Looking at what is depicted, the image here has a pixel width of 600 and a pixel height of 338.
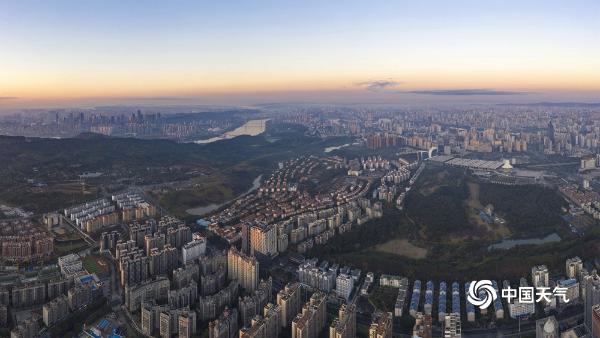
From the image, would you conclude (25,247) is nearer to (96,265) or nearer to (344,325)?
(96,265)

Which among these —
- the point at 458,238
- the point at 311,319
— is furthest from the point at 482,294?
the point at 311,319

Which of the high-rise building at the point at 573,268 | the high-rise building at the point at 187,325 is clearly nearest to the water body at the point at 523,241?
the high-rise building at the point at 573,268

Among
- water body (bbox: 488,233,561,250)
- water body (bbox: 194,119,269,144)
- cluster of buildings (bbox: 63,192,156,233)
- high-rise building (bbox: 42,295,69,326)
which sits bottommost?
high-rise building (bbox: 42,295,69,326)

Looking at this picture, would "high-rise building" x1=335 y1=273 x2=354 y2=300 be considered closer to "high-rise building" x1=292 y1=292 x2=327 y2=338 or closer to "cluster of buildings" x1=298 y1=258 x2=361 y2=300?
"cluster of buildings" x1=298 y1=258 x2=361 y2=300

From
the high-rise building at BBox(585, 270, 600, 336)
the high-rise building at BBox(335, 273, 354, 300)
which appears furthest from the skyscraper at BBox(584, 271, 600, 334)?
the high-rise building at BBox(335, 273, 354, 300)

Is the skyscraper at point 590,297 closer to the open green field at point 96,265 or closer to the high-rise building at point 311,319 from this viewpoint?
the high-rise building at point 311,319

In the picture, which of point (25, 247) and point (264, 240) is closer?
point (25, 247)
